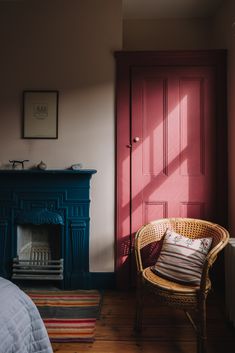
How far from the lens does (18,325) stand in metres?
1.01

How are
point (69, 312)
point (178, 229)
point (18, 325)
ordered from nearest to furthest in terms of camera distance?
point (18, 325) < point (69, 312) < point (178, 229)

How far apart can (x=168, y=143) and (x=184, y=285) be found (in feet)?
3.92

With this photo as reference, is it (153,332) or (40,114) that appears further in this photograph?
(40,114)

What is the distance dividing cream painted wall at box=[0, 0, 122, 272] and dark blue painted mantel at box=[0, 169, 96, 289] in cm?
9

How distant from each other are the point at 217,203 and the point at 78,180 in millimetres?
1205

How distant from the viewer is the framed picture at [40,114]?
246 cm

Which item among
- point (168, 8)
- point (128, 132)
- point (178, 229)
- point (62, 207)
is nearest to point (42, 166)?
point (62, 207)

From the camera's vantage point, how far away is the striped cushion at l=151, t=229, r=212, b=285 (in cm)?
172

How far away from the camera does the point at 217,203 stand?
242cm

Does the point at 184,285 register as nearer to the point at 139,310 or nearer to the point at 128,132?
the point at 139,310

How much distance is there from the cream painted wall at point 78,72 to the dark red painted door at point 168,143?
0.23 meters

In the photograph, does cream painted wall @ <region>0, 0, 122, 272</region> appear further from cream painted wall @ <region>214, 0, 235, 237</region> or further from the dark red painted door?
cream painted wall @ <region>214, 0, 235, 237</region>

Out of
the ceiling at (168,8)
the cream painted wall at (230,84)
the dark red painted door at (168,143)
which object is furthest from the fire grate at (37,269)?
the ceiling at (168,8)

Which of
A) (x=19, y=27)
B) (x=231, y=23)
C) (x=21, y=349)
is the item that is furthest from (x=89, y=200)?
(x=231, y=23)
